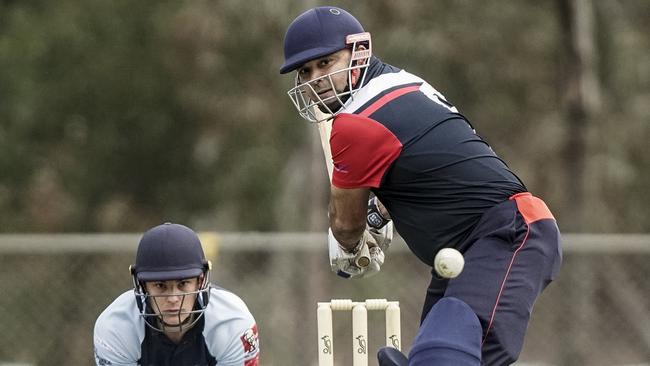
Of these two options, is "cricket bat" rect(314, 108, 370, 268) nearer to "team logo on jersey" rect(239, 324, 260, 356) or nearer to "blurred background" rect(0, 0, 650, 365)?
"team logo on jersey" rect(239, 324, 260, 356)

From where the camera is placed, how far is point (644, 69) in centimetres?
1605

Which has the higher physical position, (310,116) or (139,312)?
(310,116)

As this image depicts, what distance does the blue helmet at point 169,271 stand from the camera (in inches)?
203

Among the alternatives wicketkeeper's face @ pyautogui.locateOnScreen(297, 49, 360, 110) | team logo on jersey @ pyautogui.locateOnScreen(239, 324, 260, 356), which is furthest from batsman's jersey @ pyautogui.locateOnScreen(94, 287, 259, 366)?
wicketkeeper's face @ pyautogui.locateOnScreen(297, 49, 360, 110)

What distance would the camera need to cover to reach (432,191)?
15.1 feet

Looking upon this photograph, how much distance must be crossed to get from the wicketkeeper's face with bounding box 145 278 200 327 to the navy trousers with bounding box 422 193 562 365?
42.3 inches

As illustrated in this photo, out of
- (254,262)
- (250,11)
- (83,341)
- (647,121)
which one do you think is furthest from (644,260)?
(647,121)

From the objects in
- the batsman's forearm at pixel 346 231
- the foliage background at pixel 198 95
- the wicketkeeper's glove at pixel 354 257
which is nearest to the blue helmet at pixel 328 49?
the batsman's forearm at pixel 346 231

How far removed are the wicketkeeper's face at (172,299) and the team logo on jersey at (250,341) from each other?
0.81 ft

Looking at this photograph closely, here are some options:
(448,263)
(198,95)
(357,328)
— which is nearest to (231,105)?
(198,95)

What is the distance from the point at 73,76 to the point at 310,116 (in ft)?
30.0

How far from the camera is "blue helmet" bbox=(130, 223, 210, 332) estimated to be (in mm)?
5156

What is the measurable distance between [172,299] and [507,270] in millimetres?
1361

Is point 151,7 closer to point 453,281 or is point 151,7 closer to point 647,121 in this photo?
point 647,121
